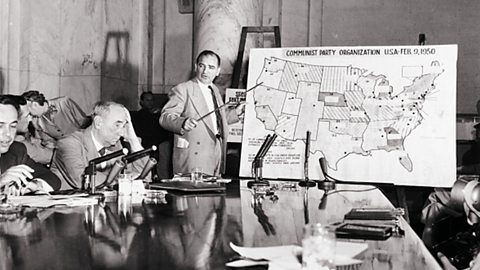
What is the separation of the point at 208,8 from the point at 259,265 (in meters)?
5.72

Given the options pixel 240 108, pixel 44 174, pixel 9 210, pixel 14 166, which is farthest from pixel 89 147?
pixel 240 108

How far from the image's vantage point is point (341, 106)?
5.75 meters

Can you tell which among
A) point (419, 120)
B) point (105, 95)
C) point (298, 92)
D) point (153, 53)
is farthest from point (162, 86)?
point (419, 120)

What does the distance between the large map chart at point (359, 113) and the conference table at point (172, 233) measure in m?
2.22

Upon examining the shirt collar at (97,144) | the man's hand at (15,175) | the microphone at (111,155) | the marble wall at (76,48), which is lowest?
the man's hand at (15,175)

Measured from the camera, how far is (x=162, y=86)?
28.5 ft

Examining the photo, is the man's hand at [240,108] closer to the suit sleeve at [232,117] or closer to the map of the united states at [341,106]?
the suit sleeve at [232,117]

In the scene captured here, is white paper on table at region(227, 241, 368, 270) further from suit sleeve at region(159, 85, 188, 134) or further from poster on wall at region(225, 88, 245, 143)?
poster on wall at region(225, 88, 245, 143)

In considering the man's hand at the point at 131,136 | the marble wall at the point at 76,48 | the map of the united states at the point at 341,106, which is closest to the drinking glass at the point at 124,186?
the man's hand at the point at 131,136

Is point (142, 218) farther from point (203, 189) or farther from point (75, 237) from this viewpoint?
point (203, 189)

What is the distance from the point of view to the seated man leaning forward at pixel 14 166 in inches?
115

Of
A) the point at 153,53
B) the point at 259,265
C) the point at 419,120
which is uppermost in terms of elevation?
the point at 153,53

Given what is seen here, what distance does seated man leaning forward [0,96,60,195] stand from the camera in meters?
2.93

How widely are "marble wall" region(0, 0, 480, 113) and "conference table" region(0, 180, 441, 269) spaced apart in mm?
3778
